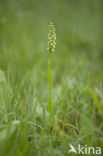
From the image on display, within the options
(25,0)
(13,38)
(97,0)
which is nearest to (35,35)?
(13,38)

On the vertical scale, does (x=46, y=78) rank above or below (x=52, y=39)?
below

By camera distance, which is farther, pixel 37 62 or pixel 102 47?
pixel 102 47

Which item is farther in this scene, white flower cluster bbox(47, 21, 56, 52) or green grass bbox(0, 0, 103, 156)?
white flower cluster bbox(47, 21, 56, 52)

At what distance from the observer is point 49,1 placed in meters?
6.35

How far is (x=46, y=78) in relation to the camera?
10.7 feet

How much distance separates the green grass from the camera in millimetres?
1427

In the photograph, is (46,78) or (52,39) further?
(46,78)

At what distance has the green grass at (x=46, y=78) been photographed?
1427 millimetres

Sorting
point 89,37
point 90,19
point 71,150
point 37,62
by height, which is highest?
point 90,19

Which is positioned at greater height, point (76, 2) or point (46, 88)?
point (76, 2)

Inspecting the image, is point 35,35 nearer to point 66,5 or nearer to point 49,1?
point 49,1

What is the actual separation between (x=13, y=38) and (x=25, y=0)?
179 cm

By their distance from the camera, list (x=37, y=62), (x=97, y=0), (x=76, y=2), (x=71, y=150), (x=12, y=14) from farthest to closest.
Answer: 1. (x=97, y=0)
2. (x=76, y=2)
3. (x=12, y=14)
4. (x=37, y=62)
5. (x=71, y=150)

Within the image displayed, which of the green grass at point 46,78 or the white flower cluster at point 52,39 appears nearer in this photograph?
the green grass at point 46,78
